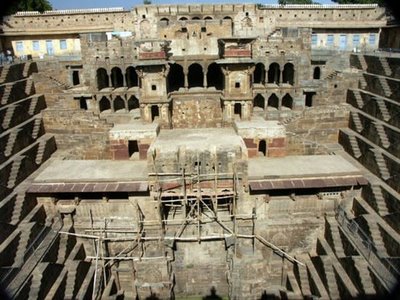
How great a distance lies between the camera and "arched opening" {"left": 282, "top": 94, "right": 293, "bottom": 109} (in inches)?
1223

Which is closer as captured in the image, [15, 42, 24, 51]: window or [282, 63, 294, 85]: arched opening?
[282, 63, 294, 85]: arched opening

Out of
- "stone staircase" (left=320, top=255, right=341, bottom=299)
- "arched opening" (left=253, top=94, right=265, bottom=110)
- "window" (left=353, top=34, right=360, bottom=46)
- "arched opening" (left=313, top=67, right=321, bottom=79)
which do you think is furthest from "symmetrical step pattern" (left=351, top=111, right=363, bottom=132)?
"window" (left=353, top=34, right=360, bottom=46)

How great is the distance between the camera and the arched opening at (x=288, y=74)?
102 ft

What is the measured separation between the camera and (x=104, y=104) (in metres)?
31.8

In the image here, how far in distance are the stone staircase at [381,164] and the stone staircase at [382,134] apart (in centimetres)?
65

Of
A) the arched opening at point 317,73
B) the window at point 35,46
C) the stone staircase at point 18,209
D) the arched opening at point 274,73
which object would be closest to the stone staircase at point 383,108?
the arched opening at point 274,73

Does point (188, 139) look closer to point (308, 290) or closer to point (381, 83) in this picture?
point (308, 290)

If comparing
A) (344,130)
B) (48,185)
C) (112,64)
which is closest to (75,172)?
(48,185)

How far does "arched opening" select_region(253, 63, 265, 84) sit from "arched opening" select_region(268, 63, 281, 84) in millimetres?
847

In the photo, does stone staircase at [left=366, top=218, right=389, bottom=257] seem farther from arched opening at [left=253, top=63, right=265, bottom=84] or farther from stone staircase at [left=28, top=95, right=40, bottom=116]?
stone staircase at [left=28, top=95, right=40, bottom=116]

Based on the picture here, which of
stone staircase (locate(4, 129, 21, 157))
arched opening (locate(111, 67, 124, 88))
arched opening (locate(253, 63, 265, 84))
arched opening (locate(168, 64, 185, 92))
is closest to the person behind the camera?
stone staircase (locate(4, 129, 21, 157))

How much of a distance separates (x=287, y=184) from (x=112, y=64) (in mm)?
19640

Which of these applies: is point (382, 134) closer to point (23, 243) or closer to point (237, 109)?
point (237, 109)

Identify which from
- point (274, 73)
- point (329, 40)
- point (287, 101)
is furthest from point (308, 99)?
point (329, 40)
